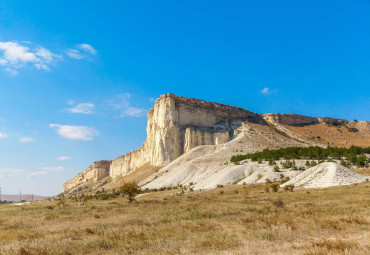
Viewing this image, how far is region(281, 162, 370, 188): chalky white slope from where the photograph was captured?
118 ft

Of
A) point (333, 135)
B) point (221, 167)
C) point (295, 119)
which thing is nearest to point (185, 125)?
point (221, 167)

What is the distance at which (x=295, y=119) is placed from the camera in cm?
12638

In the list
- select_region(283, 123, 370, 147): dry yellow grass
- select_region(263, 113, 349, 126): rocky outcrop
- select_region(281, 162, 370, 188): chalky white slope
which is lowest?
select_region(281, 162, 370, 188): chalky white slope

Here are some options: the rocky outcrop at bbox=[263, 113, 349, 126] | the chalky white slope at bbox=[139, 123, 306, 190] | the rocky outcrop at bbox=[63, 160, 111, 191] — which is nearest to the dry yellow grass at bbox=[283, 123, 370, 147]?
the rocky outcrop at bbox=[263, 113, 349, 126]

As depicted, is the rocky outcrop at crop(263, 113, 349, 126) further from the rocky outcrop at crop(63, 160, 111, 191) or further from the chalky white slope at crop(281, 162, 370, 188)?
the rocky outcrop at crop(63, 160, 111, 191)

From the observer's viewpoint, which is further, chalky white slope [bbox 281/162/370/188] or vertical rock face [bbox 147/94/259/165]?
vertical rock face [bbox 147/94/259/165]

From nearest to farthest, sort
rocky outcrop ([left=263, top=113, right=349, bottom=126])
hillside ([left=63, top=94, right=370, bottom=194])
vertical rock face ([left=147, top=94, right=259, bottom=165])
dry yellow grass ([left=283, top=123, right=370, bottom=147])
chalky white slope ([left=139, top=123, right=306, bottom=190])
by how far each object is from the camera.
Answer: chalky white slope ([left=139, top=123, right=306, bottom=190])
hillside ([left=63, top=94, right=370, bottom=194])
vertical rock face ([left=147, top=94, right=259, bottom=165])
dry yellow grass ([left=283, top=123, right=370, bottom=147])
rocky outcrop ([left=263, top=113, right=349, bottom=126])

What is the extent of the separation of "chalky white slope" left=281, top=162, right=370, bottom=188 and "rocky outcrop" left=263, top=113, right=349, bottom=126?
79701 millimetres

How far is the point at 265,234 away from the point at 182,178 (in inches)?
2114

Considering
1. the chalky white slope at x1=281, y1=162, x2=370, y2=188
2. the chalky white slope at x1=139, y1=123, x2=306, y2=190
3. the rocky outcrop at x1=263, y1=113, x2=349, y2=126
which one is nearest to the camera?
the chalky white slope at x1=281, y1=162, x2=370, y2=188

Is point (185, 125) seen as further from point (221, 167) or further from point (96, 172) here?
point (96, 172)

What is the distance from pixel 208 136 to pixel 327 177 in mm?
58514

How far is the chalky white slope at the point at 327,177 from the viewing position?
118 ft

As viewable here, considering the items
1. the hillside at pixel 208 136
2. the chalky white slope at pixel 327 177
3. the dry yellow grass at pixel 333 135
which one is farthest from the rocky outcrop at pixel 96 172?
the chalky white slope at pixel 327 177
